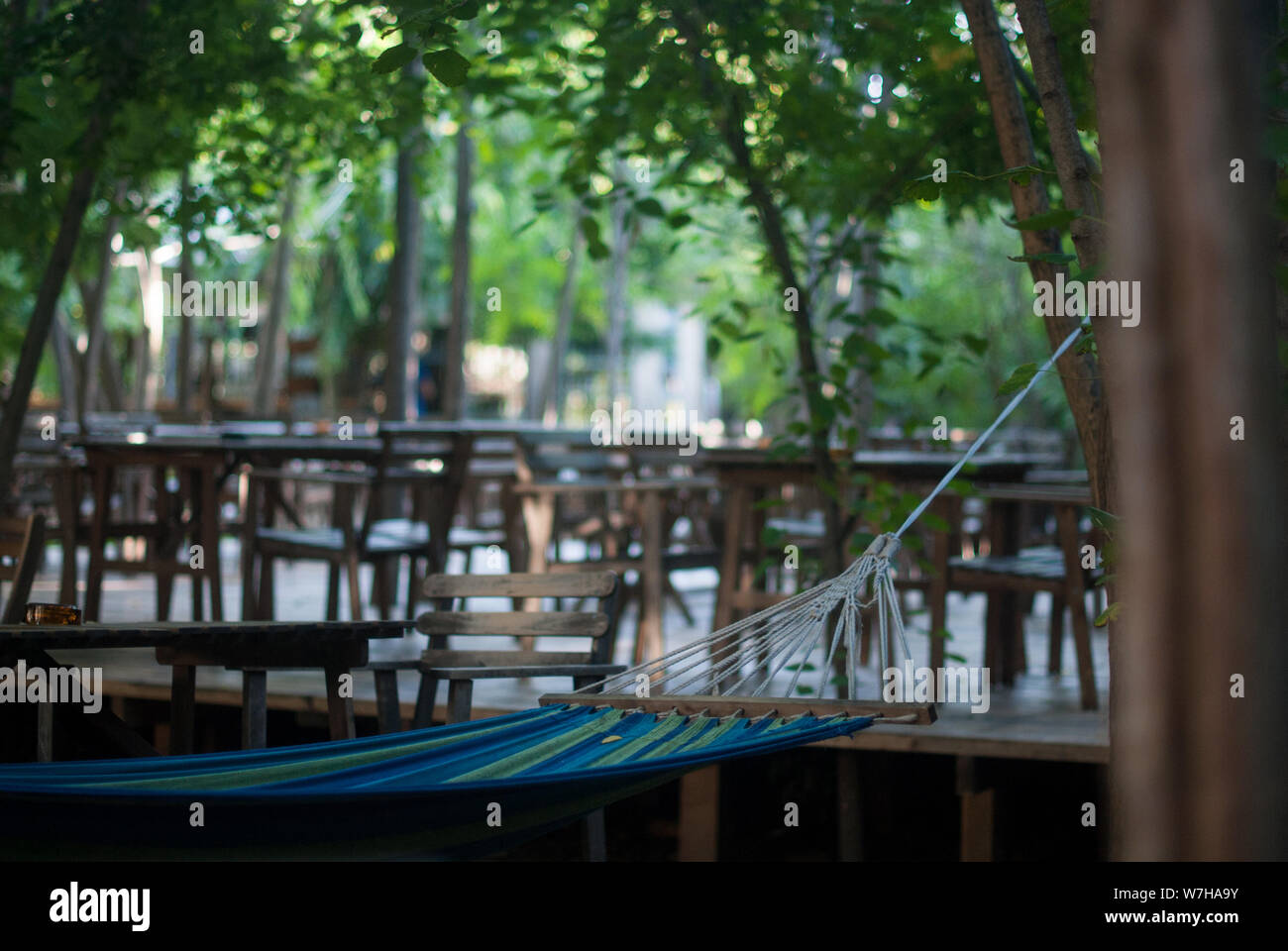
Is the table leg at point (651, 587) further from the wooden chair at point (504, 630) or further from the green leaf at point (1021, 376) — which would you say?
the green leaf at point (1021, 376)

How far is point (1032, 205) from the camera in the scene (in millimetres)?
2908

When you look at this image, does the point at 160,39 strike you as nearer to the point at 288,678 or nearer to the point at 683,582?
the point at 288,678

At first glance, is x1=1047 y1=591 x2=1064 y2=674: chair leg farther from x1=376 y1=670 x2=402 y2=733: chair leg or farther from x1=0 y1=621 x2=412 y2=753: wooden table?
x1=0 y1=621 x2=412 y2=753: wooden table

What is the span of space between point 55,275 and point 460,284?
480 cm

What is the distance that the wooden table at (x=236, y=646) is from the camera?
2.57 m

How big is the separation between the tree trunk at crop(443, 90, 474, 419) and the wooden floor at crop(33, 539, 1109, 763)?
2938mm

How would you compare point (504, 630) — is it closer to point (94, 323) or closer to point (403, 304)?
point (403, 304)

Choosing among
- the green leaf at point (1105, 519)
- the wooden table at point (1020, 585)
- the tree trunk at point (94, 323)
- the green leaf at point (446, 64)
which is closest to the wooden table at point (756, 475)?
the wooden table at point (1020, 585)

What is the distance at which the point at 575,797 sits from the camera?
2.14m

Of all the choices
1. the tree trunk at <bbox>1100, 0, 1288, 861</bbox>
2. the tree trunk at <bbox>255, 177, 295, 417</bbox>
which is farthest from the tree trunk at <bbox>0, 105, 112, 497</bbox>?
the tree trunk at <bbox>255, 177, 295, 417</bbox>

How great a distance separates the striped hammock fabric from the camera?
2010 millimetres

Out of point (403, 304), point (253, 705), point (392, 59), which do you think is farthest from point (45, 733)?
point (403, 304)
